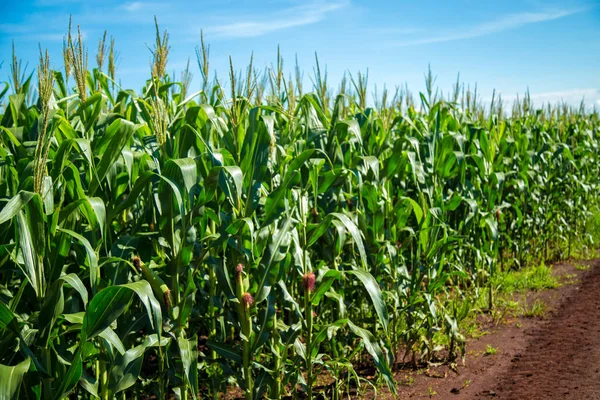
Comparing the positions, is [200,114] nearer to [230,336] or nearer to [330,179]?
[330,179]

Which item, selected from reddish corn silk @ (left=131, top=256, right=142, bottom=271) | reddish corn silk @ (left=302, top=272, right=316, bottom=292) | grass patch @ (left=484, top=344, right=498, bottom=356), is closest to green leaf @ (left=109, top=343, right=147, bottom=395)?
reddish corn silk @ (left=131, top=256, right=142, bottom=271)

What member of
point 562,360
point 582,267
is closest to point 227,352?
point 562,360

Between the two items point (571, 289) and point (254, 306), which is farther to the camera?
point (571, 289)

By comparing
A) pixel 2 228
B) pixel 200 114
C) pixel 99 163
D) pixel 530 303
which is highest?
pixel 200 114

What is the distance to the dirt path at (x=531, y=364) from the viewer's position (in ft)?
13.0

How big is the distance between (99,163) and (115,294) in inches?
31.3

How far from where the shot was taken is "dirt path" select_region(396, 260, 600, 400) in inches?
156

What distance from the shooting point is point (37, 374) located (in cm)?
256

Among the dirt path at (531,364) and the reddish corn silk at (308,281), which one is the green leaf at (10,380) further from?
the dirt path at (531,364)

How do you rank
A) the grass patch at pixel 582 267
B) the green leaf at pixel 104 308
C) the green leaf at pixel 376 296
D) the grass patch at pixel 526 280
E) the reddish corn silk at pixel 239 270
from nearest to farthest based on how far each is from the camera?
the green leaf at pixel 104 308 < the reddish corn silk at pixel 239 270 < the green leaf at pixel 376 296 < the grass patch at pixel 526 280 < the grass patch at pixel 582 267

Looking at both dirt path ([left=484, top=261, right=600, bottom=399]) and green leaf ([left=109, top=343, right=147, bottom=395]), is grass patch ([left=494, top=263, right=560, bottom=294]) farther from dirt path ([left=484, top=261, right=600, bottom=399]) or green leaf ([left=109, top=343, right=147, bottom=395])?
green leaf ([left=109, top=343, right=147, bottom=395])

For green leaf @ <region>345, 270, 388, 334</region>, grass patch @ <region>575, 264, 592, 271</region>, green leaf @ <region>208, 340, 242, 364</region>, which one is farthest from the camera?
grass patch @ <region>575, 264, 592, 271</region>

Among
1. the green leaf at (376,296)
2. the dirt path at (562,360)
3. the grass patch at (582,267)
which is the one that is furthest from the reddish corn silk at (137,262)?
the grass patch at (582,267)

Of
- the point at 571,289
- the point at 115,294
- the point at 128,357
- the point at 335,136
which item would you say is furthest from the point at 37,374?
the point at 571,289
